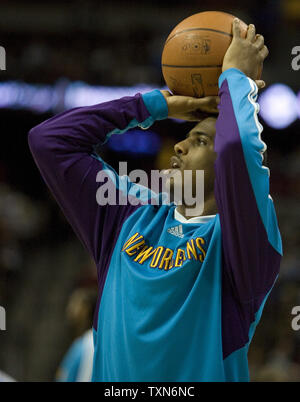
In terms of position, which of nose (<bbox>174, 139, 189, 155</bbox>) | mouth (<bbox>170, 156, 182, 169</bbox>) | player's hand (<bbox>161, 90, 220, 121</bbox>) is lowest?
mouth (<bbox>170, 156, 182, 169</bbox>)

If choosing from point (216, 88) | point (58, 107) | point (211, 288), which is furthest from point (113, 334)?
point (58, 107)

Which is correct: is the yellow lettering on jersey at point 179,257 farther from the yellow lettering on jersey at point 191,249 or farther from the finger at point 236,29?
the finger at point 236,29

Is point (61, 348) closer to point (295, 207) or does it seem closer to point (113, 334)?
point (295, 207)

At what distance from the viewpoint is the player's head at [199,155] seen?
97.4 inches

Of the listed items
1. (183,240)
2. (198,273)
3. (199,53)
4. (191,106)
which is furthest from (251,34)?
(198,273)

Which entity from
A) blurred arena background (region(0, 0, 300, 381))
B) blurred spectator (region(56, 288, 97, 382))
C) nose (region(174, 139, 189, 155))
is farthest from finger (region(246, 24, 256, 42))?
blurred arena background (region(0, 0, 300, 381))

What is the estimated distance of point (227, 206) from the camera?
215 cm

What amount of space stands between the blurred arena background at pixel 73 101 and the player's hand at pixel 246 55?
6.17 m

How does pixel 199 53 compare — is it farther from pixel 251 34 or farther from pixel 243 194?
pixel 243 194

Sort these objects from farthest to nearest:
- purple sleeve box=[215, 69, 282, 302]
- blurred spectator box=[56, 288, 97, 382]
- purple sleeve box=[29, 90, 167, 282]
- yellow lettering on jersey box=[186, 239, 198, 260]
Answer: blurred spectator box=[56, 288, 97, 382] < purple sleeve box=[29, 90, 167, 282] < yellow lettering on jersey box=[186, 239, 198, 260] < purple sleeve box=[215, 69, 282, 302]

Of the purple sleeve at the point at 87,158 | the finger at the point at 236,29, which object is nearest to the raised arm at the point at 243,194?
the finger at the point at 236,29

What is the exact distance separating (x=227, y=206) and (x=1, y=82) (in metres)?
9.56

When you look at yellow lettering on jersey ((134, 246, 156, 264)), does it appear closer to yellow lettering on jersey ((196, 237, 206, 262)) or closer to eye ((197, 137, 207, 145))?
yellow lettering on jersey ((196, 237, 206, 262))

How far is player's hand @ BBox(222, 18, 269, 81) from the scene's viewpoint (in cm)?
233
